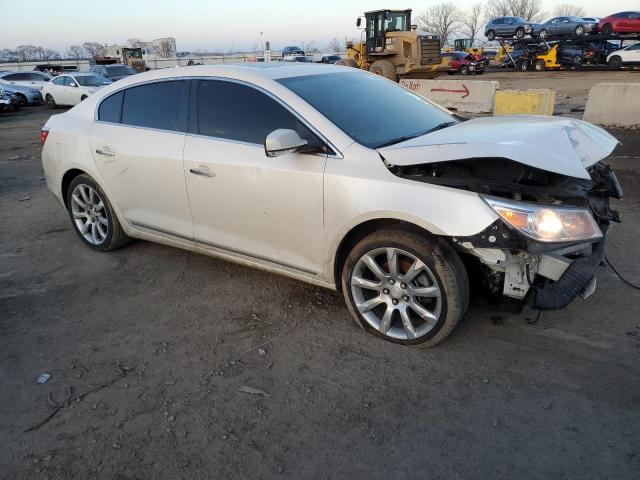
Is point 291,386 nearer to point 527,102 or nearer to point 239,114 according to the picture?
point 239,114

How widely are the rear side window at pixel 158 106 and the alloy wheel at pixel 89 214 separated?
88cm

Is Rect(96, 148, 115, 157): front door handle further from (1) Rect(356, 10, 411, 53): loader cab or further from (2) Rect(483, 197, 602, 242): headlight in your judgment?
(1) Rect(356, 10, 411, 53): loader cab

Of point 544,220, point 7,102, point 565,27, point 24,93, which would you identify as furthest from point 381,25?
point 544,220

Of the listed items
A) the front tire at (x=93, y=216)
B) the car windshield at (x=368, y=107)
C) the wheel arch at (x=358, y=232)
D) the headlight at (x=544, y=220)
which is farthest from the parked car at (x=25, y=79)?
the headlight at (x=544, y=220)

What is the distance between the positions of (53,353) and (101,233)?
5.92 ft

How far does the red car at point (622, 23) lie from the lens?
29.0 meters

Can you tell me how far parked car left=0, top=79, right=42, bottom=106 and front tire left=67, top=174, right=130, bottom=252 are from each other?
22.0m

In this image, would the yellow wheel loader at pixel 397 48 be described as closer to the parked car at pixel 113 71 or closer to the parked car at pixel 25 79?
the parked car at pixel 113 71

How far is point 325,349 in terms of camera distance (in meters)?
3.27

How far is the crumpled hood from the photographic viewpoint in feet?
9.08

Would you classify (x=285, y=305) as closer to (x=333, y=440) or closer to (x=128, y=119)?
(x=333, y=440)

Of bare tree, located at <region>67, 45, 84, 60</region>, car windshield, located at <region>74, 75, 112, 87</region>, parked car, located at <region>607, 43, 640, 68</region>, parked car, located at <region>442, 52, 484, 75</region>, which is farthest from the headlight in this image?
bare tree, located at <region>67, 45, 84, 60</region>

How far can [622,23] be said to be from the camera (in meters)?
29.3

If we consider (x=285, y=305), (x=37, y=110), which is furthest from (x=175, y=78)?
(x=37, y=110)
